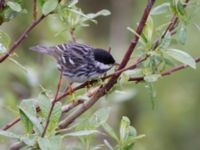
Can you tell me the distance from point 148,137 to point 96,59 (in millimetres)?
2136

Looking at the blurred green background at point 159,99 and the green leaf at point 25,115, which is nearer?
the green leaf at point 25,115

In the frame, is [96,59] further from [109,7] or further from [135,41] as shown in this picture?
[109,7]

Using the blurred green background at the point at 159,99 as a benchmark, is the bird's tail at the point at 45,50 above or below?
above

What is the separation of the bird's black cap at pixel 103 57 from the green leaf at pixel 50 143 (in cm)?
116

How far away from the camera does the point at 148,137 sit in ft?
16.4

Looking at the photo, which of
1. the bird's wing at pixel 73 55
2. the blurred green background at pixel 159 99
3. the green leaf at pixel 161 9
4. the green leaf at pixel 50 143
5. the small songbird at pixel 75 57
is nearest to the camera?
the green leaf at pixel 50 143

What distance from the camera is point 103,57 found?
2859 mm

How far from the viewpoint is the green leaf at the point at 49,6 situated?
1.77 metres

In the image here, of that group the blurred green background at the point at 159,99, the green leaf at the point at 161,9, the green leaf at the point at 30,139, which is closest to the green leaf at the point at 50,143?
the green leaf at the point at 30,139

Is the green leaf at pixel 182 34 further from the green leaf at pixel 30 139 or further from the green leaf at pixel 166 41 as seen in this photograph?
the green leaf at pixel 30 139

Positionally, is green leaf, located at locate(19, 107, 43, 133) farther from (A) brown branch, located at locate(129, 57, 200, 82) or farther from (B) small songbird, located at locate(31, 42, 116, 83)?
(B) small songbird, located at locate(31, 42, 116, 83)

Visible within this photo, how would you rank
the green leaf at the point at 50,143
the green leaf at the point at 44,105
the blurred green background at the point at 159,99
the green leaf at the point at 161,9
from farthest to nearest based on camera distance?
the blurred green background at the point at 159,99
the green leaf at the point at 161,9
the green leaf at the point at 44,105
the green leaf at the point at 50,143

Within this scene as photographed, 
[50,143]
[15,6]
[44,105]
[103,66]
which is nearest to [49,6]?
[15,6]

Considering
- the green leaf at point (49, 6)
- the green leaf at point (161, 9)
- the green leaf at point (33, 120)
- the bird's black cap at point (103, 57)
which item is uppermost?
the green leaf at point (49, 6)
